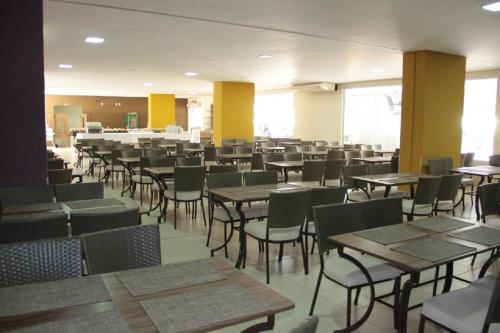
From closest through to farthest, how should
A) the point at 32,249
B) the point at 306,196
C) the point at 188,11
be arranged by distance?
the point at 32,249 < the point at 306,196 < the point at 188,11

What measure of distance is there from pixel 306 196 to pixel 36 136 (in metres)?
2.53

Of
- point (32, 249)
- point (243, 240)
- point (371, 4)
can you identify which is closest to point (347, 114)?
point (371, 4)

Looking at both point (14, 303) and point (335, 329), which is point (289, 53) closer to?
point (335, 329)

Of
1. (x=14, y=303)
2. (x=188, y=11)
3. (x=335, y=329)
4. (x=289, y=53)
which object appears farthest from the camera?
(x=289, y=53)

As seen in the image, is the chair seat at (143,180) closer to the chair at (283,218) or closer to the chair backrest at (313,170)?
the chair backrest at (313,170)

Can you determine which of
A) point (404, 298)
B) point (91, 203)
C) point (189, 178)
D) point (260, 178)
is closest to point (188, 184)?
point (189, 178)

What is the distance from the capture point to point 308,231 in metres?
3.71

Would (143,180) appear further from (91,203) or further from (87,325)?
(87,325)

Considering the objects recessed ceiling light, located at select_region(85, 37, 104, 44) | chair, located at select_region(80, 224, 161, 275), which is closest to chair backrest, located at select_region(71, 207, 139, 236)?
chair, located at select_region(80, 224, 161, 275)

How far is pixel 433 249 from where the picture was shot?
225 centimetres

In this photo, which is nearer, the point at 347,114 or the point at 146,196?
the point at 146,196

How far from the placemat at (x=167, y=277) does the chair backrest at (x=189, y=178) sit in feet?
9.71

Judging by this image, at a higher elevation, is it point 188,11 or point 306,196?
point 188,11

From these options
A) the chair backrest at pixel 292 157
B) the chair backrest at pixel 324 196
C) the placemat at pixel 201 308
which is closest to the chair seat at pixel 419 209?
the chair backrest at pixel 324 196
